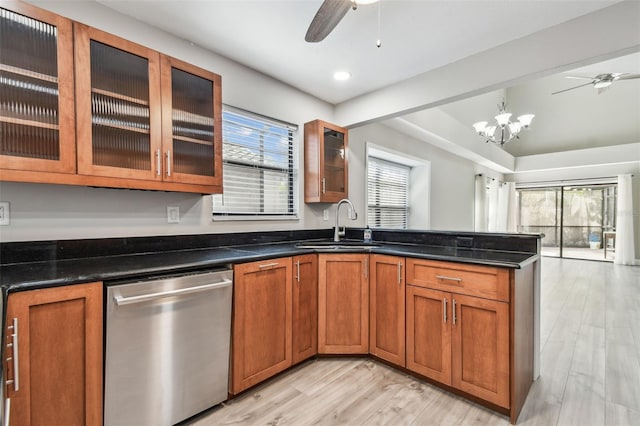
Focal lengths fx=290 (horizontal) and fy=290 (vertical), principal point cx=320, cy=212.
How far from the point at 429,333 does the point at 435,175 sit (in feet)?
12.9

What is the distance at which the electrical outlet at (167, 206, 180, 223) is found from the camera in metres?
2.10

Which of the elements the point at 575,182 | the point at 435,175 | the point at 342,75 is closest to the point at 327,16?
the point at 342,75

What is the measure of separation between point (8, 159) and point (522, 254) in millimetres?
3013

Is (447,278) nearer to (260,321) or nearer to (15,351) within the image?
(260,321)

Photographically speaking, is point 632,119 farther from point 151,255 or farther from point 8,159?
point 8,159

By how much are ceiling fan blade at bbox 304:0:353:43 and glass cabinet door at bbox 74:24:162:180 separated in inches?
39.3

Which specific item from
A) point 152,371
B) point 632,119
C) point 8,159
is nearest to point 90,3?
point 8,159

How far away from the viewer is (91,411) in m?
1.31

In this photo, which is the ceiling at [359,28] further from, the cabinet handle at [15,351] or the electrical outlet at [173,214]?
the cabinet handle at [15,351]

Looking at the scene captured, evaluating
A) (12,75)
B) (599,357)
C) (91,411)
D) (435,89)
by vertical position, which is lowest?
(599,357)

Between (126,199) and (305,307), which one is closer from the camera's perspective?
(126,199)

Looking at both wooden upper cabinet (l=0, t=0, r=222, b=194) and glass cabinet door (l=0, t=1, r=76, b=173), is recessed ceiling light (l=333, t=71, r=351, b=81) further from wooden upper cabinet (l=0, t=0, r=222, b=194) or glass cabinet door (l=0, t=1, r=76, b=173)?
glass cabinet door (l=0, t=1, r=76, b=173)

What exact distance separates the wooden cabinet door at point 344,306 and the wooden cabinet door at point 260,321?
0.35m

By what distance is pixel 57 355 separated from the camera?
4.01ft
